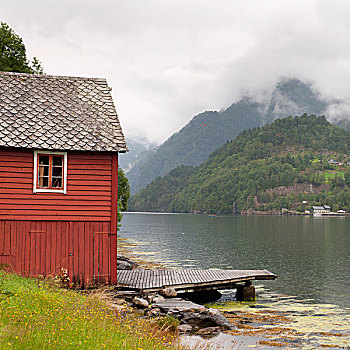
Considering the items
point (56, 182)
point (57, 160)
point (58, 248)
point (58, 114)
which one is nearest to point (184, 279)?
point (58, 248)

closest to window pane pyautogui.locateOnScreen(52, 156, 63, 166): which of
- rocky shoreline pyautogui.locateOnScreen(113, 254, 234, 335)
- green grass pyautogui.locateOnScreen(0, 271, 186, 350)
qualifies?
rocky shoreline pyautogui.locateOnScreen(113, 254, 234, 335)

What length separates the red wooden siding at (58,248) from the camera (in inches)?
800

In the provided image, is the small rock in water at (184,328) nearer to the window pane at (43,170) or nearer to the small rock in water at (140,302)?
the small rock in water at (140,302)

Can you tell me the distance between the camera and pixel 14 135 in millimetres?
20391

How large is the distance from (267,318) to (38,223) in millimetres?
11668

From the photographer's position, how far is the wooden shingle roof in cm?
2058

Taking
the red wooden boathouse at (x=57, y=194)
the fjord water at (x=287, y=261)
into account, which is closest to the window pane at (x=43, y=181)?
the red wooden boathouse at (x=57, y=194)

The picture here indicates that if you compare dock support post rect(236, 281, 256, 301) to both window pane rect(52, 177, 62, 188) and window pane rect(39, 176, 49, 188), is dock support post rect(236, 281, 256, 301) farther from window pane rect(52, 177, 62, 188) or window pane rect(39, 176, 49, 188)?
window pane rect(39, 176, 49, 188)

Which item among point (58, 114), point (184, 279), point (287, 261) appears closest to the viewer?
point (58, 114)

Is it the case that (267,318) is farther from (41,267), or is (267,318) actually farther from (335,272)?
(335,272)

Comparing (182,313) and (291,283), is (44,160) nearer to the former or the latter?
(182,313)

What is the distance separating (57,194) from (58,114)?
158 inches

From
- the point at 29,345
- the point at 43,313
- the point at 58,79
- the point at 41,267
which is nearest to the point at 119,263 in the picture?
the point at 41,267

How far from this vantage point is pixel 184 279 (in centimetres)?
2520
